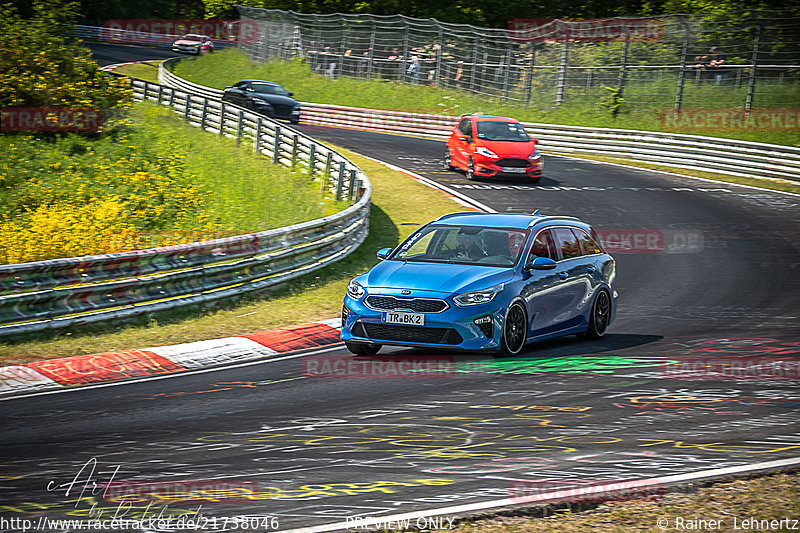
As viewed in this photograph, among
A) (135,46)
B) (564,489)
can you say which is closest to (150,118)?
(564,489)

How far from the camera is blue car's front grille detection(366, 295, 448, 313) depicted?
10.0 m

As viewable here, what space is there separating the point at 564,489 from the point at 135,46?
7657cm

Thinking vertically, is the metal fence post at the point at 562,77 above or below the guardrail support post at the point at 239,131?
above

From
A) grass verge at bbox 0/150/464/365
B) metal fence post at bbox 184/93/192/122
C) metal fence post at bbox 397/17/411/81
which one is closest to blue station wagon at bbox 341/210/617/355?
grass verge at bbox 0/150/464/365

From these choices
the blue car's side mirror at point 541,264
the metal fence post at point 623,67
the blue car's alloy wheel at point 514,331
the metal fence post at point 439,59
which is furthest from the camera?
the metal fence post at point 439,59

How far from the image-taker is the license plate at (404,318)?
10023 millimetres

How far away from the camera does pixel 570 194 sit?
84.1ft

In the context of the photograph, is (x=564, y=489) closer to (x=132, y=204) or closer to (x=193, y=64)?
(x=132, y=204)
